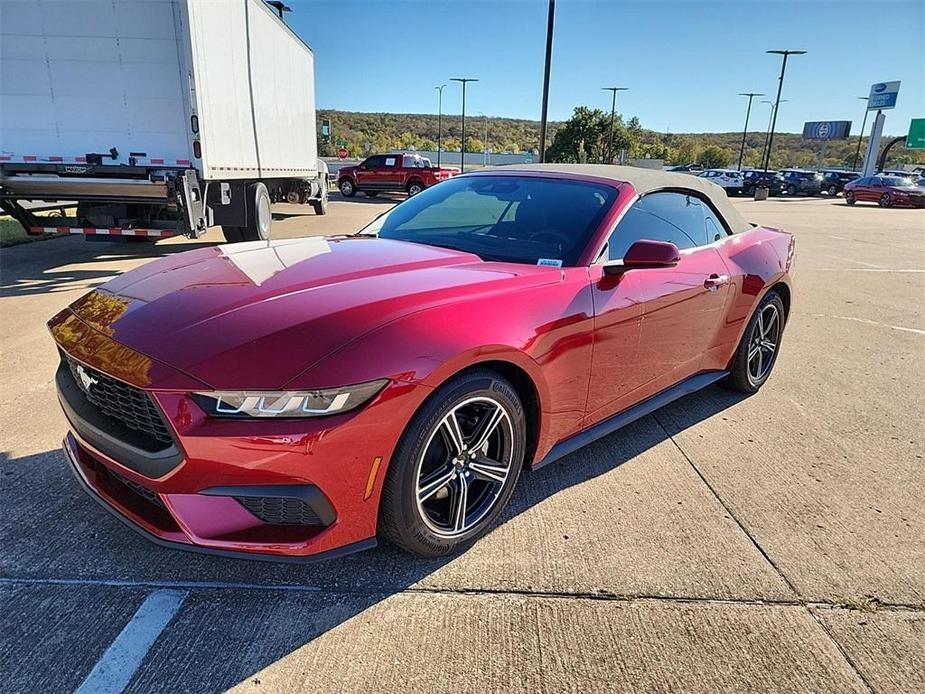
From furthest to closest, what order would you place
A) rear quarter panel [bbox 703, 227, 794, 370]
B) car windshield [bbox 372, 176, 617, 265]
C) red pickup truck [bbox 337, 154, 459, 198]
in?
red pickup truck [bbox 337, 154, 459, 198] → rear quarter panel [bbox 703, 227, 794, 370] → car windshield [bbox 372, 176, 617, 265]

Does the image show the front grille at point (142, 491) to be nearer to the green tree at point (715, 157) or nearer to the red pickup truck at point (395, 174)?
the red pickup truck at point (395, 174)

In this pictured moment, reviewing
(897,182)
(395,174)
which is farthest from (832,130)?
(395,174)

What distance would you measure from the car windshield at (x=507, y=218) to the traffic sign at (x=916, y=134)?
195ft

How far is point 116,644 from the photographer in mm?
1978

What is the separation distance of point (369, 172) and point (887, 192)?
82.7 feet

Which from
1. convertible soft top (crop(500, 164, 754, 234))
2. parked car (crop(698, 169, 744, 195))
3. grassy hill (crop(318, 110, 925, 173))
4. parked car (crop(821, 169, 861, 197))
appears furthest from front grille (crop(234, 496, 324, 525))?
grassy hill (crop(318, 110, 925, 173))

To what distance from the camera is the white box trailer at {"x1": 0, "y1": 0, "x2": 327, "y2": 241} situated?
7160 millimetres

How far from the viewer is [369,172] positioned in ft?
83.7

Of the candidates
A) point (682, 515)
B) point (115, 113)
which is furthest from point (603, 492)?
point (115, 113)

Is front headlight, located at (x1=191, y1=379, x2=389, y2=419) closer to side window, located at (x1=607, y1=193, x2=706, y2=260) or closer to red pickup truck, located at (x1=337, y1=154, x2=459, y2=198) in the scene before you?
side window, located at (x1=607, y1=193, x2=706, y2=260)

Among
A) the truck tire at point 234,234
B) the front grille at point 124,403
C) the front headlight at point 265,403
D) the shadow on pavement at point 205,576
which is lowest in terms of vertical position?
the shadow on pavement at point 205,576

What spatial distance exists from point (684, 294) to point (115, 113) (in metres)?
7.45

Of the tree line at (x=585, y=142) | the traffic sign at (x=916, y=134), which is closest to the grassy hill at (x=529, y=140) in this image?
the tree line at (x=585, y=142)

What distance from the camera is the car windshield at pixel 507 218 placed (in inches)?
119
